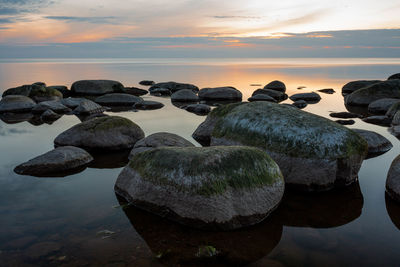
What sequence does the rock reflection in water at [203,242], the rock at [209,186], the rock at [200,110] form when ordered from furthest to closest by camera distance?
the rock at [200,110]
the rock at [209,186]
the rock reflection in water at [203,242]

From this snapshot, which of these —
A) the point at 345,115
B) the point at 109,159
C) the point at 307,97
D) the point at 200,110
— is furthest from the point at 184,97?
the point at 109,159

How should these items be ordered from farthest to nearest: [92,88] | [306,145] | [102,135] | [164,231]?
[92,88] < [102,135] < [306,145] < [164,231]

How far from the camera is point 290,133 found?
8.32m

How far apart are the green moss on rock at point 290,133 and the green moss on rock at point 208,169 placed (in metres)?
1.42

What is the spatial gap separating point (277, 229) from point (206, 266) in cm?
180

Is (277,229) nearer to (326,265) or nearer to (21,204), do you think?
(326,265)

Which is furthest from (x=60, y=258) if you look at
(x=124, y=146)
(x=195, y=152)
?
(x=124, y=146)

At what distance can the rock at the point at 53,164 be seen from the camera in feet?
29.2

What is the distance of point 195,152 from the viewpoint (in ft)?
21.9

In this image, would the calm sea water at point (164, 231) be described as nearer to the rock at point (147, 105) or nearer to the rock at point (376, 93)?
the rock at point (147, 105)

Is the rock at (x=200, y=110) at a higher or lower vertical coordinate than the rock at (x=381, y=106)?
lower

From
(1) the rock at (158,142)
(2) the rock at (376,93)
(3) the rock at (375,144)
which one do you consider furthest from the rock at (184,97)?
(3) the rock at (375,144)

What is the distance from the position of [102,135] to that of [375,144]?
29.2ft

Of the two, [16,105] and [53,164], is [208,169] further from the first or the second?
[16,105]
